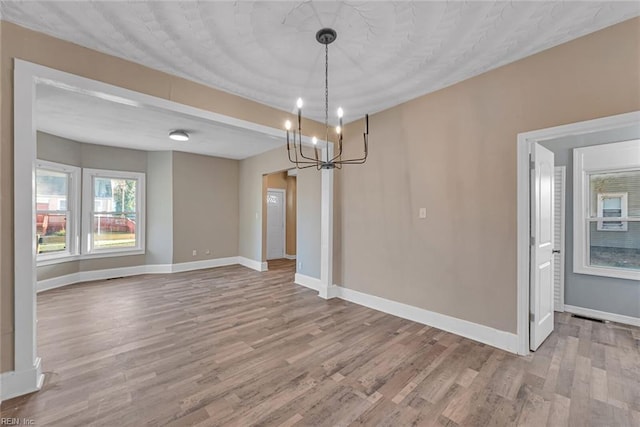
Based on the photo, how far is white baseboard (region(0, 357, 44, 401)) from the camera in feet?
6.46

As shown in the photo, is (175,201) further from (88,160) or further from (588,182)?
(588,182)

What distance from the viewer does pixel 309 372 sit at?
2.33 metres

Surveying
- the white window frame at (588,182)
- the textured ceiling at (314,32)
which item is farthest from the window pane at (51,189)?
the white window frame at (588,182)

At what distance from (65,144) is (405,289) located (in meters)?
6.31

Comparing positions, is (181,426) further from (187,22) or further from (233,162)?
(233,162)

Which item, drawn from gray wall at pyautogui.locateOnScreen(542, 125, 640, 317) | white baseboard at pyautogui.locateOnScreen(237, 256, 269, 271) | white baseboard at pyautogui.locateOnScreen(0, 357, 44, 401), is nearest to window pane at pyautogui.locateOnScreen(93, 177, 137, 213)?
white baseboard at pyautogui.locateOnScreen(237, 256, 269, 271)

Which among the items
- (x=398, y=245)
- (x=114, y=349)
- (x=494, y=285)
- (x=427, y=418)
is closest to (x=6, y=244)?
(x=114, y=349)

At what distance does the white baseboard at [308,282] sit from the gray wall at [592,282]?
3.52 meters

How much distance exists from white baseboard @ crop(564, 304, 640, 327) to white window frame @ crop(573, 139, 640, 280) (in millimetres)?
465

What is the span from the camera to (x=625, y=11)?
2029 mm

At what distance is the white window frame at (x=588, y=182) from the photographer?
3.26 metres

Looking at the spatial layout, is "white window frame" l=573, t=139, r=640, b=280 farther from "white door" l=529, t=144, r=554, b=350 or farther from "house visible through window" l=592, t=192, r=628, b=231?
"white door" l=529, t=144, r=554, b=350

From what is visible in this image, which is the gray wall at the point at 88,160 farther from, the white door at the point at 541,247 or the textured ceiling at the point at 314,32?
the white door at the point at 541,247

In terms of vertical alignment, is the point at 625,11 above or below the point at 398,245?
above
